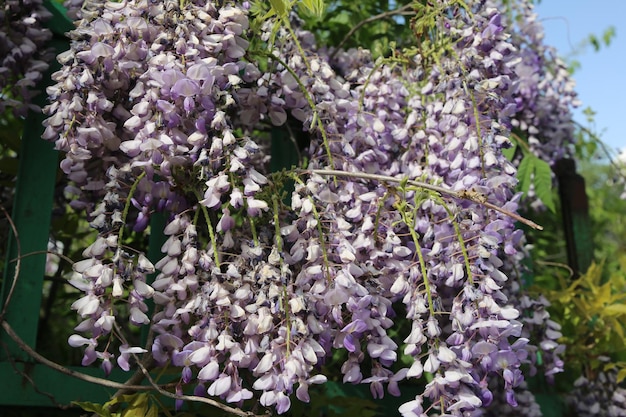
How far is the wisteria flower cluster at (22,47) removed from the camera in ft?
5.71

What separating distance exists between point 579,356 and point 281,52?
5.26ft

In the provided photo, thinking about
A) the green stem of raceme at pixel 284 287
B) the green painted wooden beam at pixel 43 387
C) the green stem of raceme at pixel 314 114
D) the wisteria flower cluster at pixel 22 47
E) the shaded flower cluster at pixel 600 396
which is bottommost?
the shaded flower cluster at pixel 600 396

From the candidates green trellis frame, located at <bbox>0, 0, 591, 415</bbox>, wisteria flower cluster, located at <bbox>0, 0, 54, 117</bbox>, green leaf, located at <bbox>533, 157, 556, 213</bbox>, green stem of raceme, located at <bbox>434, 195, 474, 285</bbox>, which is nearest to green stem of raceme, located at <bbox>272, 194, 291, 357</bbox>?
green stem of raceme, located at <bbox>434, 195, 474, 285</bbox>

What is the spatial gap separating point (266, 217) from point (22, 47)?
82cm

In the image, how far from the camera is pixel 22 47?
1.75 m

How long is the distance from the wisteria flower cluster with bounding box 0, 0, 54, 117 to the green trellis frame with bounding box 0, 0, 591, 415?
0.22 feet

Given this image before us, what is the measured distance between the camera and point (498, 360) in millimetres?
1410

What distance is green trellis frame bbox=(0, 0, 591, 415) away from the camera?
65.9 inches

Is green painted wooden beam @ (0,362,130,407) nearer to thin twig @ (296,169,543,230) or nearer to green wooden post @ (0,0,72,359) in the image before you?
green wooden post @ (0,0,72,359)

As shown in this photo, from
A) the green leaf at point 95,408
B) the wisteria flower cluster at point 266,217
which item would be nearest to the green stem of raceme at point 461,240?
the wisteria flower cluster at point 266,217

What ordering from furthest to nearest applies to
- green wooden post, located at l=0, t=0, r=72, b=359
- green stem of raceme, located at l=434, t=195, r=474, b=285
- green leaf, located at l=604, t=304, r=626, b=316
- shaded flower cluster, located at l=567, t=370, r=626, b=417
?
1. shaded flower cluster, located at l=567, t=370, r=626, b=417
2. green leaf, located at l=604, t=304, r=626, b=316
3. green wooden post, located at l=0, t=0, r=72, b=359
4. green stem of raceme, located at l=434, t=195, r=474, b=285

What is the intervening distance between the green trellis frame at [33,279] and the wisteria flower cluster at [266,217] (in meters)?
0.16

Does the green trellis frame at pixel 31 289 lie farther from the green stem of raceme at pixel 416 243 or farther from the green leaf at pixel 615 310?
the green leaf at pixel 615 310

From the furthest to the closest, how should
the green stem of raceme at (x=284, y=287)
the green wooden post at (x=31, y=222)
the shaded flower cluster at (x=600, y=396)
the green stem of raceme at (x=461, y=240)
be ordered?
the shaded flower cluster at (x=600, y=396)
the green wooden post at (x=31, y=222)
the green stem of raceme at (x=461, y=240)
the green stem of raceme at (x=284, y=287)
